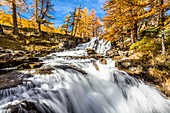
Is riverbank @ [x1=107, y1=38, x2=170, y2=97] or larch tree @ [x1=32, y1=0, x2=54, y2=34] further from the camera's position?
larch tree @ [x1=32, y1=0, x2=54, y2=34]

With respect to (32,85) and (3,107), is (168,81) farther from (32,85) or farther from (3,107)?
(3,107)

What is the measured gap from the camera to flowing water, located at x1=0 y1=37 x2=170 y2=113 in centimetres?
523

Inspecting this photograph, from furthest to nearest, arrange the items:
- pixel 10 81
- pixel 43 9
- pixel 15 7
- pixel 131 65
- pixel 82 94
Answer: pixel 43 9 < pixel 15 7 < pixel 131 65 < pixel 82 94 < pixel 10 81

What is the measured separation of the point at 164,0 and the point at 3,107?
1086 cm

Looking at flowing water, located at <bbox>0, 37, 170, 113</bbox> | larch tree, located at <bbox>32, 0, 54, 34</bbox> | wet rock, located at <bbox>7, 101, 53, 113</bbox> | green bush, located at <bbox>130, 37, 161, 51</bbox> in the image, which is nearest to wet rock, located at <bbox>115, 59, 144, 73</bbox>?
flowing water, located at <bbox>0, 37, 170, 113</bbox>

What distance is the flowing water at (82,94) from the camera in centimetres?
523

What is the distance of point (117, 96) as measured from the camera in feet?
25.2

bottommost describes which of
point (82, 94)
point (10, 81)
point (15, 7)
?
point (82, 94)

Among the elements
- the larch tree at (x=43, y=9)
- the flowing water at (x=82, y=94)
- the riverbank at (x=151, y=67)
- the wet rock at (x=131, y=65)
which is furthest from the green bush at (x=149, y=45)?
the larch tree at (x=43, y=9)

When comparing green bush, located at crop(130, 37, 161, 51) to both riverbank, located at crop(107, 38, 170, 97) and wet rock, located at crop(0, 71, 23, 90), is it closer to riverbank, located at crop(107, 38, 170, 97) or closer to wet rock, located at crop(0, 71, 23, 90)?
riverbank, located at crop(107, 38, 170, 97)

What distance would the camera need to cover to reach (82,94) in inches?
276

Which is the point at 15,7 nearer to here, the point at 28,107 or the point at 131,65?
the point at 131,65

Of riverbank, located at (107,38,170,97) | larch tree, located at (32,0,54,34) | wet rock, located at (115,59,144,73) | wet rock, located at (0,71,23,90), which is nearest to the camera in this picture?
wet rock, located at (0,71,23,90)

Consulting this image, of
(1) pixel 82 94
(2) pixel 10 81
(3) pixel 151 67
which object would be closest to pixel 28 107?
(2) pixel 10 81
